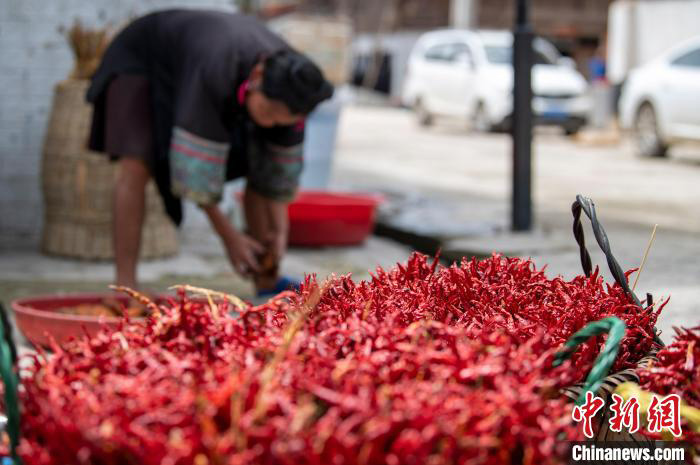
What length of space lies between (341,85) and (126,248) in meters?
4.40

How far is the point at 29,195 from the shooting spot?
6.07 metres

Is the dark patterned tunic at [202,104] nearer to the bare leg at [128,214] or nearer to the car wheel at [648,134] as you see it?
the bare leg at [128,214]

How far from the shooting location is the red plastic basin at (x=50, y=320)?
359 centimetres

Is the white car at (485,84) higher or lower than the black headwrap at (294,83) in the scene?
lower

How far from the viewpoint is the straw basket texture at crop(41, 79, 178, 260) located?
18.3 feet

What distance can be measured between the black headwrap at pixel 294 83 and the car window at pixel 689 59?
33.5ft

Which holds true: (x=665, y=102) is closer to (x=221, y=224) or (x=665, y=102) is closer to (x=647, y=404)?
(x=221, y=224)

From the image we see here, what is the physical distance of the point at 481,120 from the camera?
18625mm

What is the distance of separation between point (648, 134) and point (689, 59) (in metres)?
1.14

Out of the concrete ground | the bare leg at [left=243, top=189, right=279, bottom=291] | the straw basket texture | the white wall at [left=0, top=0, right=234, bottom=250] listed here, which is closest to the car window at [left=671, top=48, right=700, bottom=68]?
the concrete ground

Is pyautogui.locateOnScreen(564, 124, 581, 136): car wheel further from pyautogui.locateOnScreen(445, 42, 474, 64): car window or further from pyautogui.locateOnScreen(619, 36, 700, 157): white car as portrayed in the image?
pyautogui.locateOnScreen(619, 36, 700, 157): white car

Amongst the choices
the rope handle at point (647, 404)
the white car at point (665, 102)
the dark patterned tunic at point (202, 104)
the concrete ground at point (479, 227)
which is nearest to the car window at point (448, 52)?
the white car at point (665, 102)

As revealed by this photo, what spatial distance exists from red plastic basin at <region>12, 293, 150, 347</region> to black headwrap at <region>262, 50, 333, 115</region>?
97cm

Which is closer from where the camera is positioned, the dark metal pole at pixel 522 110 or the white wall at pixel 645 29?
the dark metal pole at pixel 522 110
